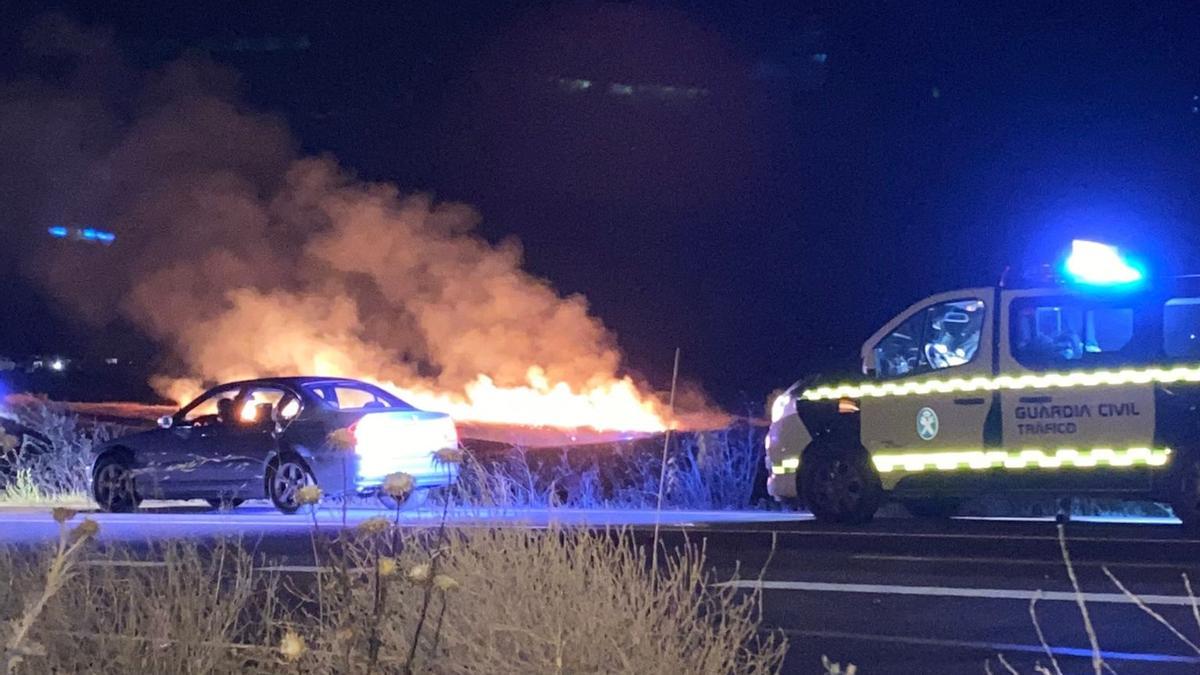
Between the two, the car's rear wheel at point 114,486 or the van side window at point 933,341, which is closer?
the van side window at point 933,341

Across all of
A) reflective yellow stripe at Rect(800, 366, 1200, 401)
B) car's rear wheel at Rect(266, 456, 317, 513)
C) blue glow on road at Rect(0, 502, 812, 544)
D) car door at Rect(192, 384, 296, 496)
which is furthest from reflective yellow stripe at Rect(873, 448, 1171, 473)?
car door at Rect(192, 384, 296, 496)

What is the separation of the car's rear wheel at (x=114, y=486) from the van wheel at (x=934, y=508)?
761 centimetres

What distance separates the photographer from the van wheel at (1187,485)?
13.1 m

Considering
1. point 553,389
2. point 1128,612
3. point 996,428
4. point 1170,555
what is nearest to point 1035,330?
point 996,428

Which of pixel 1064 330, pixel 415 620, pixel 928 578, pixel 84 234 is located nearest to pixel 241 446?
pixel 1064 330

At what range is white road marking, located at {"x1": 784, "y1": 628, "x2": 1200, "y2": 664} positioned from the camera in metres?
8.05

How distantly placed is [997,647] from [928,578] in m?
2.50

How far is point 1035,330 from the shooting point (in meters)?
13.8

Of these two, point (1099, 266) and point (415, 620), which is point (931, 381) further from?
point (415, 620)

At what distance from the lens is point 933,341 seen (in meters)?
14.4

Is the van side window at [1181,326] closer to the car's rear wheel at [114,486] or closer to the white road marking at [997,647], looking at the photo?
the white road marking at [997,647]

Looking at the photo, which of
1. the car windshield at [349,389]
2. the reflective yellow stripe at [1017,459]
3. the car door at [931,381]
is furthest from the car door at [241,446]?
the reflective yellow stripe at [1017,459]

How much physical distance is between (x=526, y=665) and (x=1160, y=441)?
8.05 meters

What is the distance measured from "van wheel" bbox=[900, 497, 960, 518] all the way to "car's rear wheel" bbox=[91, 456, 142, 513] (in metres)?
7.61
